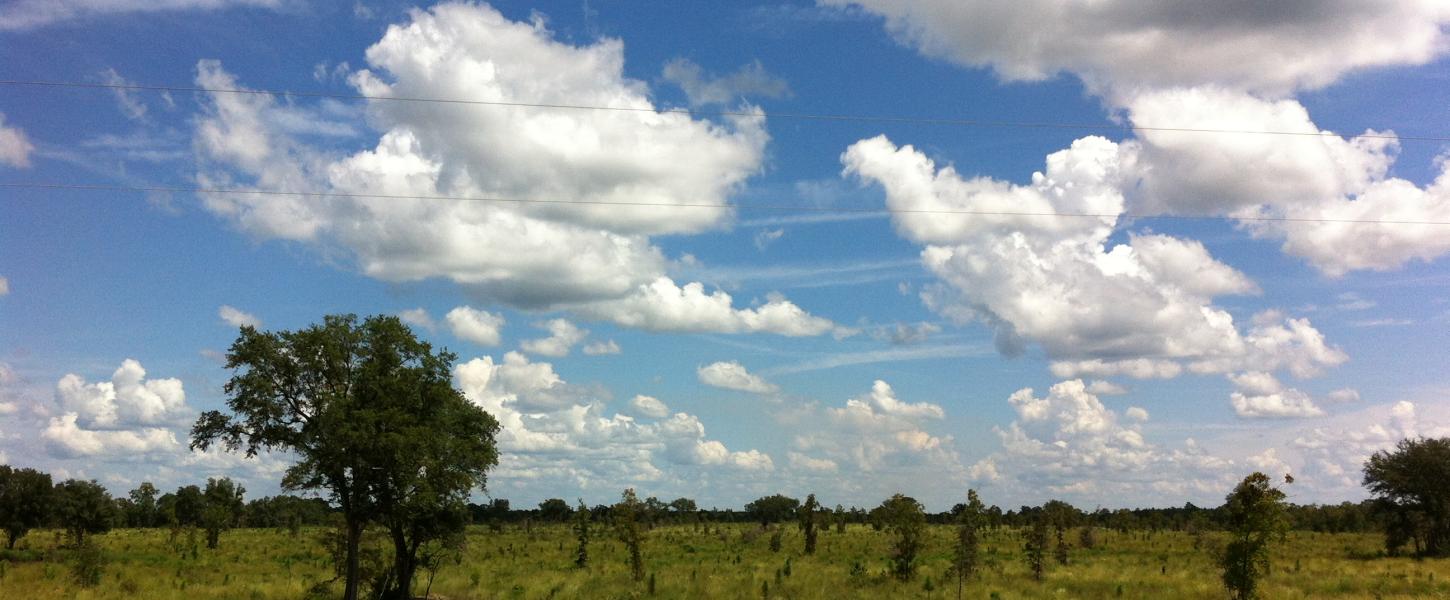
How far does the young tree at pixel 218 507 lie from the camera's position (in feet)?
228

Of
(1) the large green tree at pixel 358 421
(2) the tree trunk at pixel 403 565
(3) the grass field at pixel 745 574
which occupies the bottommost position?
(3) the grass field at pixel 745 574

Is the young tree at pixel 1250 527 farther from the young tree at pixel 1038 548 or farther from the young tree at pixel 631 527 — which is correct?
the young tree at pixel 631 527

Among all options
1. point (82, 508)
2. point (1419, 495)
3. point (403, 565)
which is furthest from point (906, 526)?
point (82, 508)

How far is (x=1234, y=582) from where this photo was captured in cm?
3169

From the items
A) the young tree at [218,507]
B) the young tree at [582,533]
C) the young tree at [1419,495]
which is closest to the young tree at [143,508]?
the young tree at [218,507]

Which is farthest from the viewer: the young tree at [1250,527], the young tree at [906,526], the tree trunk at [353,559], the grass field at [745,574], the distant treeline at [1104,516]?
the distant treeline at [1104,516]

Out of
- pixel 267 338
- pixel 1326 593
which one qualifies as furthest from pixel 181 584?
pixel 1326 593

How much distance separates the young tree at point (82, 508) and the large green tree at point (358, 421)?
3904 centimetres

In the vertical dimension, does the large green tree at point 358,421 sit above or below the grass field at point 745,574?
above

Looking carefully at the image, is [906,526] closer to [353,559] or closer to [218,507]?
[353,559]

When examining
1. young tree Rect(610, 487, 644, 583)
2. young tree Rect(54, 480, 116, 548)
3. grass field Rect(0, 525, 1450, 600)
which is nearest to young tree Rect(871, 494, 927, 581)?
grass field Rect(0, 525, 1450, 600)

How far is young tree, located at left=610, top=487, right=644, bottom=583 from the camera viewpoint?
43312mm

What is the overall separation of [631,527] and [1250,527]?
82.8 ft

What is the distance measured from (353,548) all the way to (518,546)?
40.0 metres
